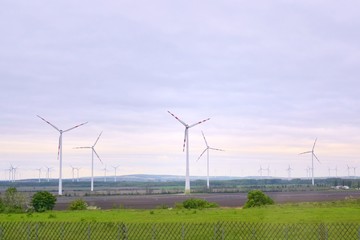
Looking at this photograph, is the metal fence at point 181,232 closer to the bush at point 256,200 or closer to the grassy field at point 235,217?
the grassy field at point 235,217

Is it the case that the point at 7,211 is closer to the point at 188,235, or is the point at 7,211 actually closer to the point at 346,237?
the point at 188,235

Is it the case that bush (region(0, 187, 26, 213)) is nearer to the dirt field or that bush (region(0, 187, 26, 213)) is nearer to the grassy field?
the dirt field

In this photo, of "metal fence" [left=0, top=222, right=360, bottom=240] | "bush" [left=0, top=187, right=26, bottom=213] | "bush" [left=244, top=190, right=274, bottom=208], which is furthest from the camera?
"bush" [left=0, top=187, right=26, bottom=213]

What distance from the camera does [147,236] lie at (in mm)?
29906

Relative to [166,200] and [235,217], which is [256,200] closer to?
[235,217]

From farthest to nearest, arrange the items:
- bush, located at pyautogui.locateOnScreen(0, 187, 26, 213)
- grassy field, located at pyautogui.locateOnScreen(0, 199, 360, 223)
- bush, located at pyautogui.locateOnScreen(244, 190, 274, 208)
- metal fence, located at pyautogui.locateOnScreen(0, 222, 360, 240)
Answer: bush, located at pyautogui.locateOnScreen(0, 187, 26, 213)
bush, located at pyautogui.locateOnScreen(244, 190, 274, 208)
grassy field, located at pyautogui.locateOnScreen(0, 199, 360, 223)
metal fence, located at pyautogui.locateOnScreen(0, 222, 360, 240)

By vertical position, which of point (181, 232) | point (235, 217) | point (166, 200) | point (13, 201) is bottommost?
point (166, 200)

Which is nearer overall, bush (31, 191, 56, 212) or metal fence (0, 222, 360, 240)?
metal fence (0, 222, 360, 240)

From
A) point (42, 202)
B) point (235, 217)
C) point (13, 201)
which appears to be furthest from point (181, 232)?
point (13, 201)

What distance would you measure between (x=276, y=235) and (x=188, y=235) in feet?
16.1

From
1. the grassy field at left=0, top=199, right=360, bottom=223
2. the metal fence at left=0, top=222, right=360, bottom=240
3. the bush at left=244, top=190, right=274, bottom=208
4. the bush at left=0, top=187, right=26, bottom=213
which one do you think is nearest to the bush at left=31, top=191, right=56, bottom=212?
the bush at left=0, top=187, right=26, bottom=213

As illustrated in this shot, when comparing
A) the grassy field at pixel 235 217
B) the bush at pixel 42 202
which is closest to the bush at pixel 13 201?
the bush at pixel 42 202

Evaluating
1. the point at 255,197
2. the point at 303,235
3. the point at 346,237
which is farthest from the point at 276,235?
the point at 255,197

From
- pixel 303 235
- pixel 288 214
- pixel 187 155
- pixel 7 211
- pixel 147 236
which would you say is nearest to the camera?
pixel 303 235
